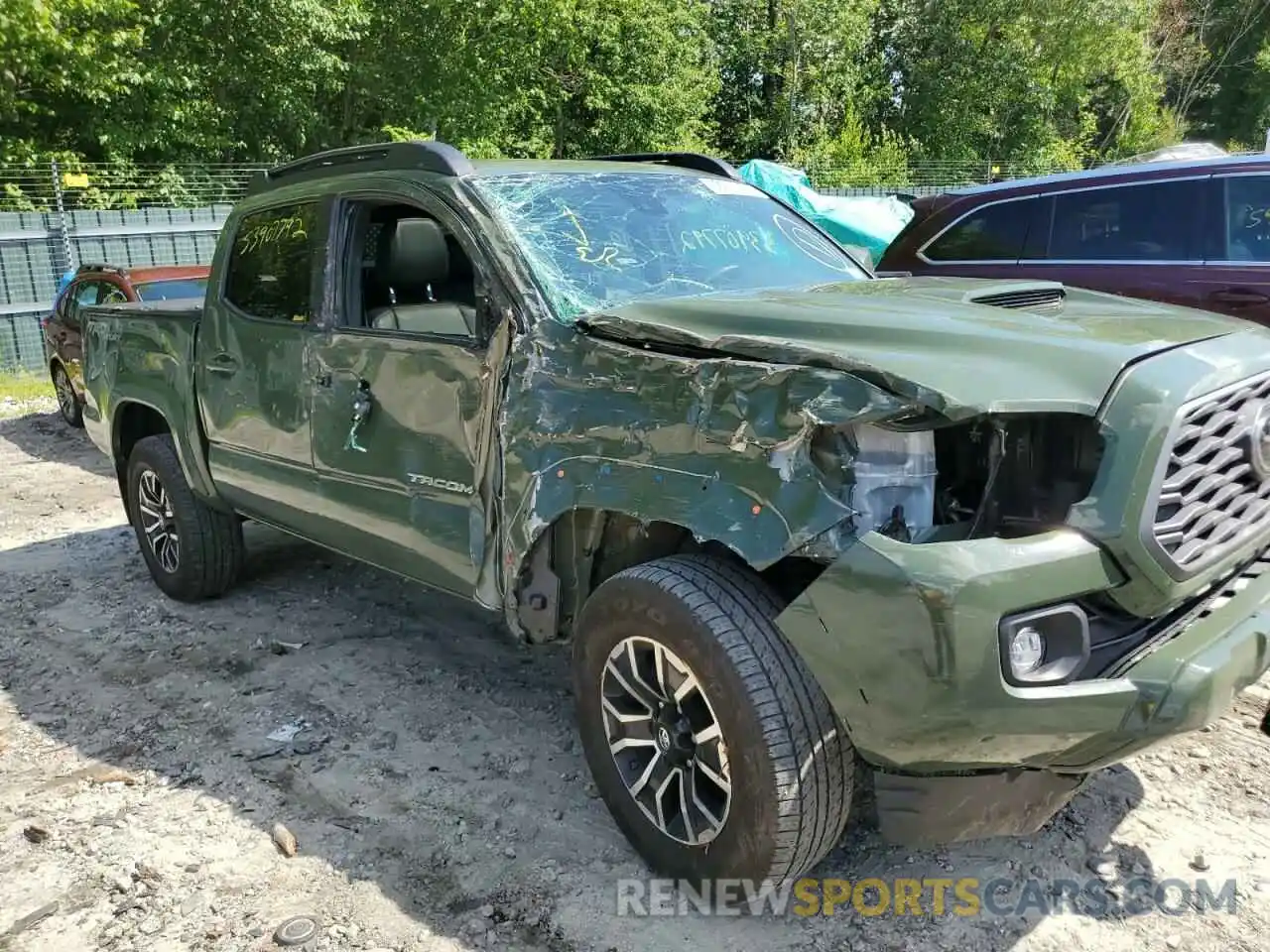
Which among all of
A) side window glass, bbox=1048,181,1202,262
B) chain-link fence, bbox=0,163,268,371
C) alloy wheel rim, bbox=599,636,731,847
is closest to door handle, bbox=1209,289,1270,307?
side window glass, bbox=1048,181,1202,262

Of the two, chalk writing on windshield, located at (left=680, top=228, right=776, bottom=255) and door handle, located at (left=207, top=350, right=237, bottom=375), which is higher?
chalk writing on windshield, located at (left=680, top=228, right=776, bottom=255)

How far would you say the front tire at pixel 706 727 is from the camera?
2.38m

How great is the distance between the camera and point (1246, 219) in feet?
18.9

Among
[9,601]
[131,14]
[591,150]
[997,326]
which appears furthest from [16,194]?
[997,326]

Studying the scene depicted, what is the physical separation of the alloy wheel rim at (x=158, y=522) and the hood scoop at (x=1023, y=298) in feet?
12.9

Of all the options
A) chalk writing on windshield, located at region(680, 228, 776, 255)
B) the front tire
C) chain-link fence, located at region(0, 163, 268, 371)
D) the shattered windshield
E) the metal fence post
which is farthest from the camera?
the metal fence post

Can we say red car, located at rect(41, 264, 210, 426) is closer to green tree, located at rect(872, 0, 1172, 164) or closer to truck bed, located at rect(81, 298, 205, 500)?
truck bed, located at rect(81, 298, 205, 500)

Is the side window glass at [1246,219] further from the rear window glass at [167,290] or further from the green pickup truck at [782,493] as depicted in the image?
the rear window glass at [167,290]

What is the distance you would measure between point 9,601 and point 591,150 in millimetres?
21206

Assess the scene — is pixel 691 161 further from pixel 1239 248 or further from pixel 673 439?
pixel 1239 248

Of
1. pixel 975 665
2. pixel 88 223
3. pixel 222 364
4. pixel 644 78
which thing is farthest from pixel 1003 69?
pixel 975 665

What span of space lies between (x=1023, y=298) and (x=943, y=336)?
738 mm

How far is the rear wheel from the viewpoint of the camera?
32.5 feet

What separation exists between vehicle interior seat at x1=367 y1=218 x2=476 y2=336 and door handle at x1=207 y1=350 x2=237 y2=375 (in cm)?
88
